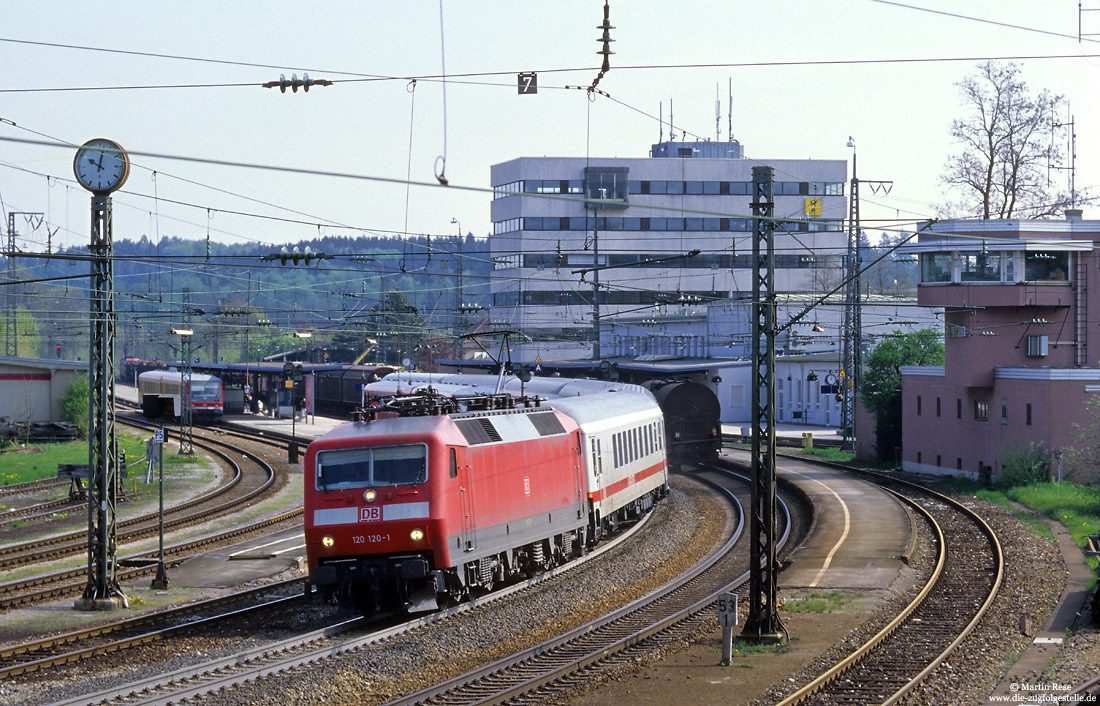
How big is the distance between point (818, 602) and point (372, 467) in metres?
8.75

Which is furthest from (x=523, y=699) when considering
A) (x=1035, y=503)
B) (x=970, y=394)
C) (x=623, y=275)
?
(x=623, y=275)

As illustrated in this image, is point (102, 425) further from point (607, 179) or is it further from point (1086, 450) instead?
point (607, 179)

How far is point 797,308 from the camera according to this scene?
76.2 meters

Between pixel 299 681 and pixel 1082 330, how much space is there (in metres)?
35.4

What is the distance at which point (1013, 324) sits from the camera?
Result: 42.4 metres

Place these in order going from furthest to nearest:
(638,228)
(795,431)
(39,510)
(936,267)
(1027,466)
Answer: (638,228), (795,431), (936,267), (1027,466), (39,510)

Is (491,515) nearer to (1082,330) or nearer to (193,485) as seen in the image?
(193,485)

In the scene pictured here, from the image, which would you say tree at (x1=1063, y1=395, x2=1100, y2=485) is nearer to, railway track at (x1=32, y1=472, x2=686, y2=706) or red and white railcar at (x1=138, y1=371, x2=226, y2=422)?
railway track at (x1=32, y1=472, x2=686, y2=706)

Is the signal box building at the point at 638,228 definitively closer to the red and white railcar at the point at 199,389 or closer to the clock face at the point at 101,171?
the red and white railcar at the point at 199,389

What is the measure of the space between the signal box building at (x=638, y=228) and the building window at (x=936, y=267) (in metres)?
42.9

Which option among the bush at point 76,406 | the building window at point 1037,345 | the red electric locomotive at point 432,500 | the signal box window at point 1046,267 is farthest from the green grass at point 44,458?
the signal box window at point 1046,267

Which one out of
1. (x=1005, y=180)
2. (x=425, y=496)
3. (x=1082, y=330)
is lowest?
(x=425, y=496)

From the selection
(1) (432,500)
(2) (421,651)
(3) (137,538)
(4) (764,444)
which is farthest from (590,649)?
(3) (137,538)

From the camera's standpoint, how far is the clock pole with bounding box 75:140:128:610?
20.9 metres
